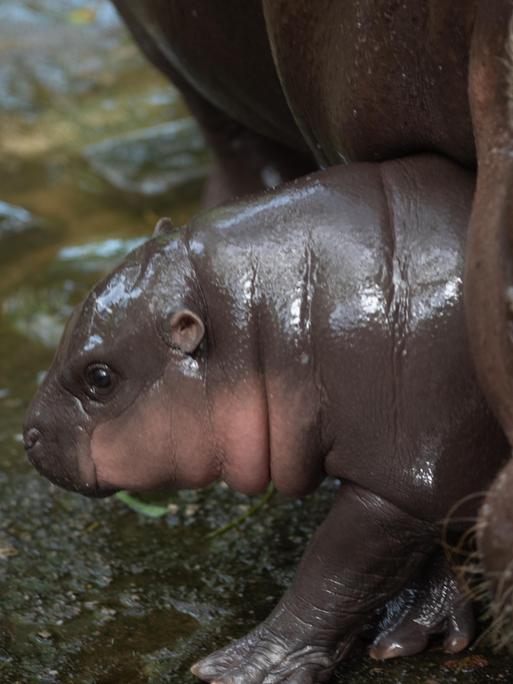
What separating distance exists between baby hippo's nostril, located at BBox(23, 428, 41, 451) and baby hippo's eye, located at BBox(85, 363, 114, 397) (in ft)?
0.64

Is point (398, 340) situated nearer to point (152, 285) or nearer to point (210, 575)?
point (152, 285)

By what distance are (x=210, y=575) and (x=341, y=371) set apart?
0.80 meters

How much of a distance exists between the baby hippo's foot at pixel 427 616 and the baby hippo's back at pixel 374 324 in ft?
1.21

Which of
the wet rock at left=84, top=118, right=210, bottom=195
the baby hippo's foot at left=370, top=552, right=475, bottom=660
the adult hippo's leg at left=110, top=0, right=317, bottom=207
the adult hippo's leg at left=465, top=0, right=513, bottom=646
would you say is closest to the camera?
the adult hippo's leg at left=465, top=0, right=513, bottom=646

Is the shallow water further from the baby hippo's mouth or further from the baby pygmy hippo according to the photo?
the baby hippo's mouth

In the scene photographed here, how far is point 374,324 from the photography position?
258cm

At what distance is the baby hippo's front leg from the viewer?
266 cm

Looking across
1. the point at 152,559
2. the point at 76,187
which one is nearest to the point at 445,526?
the point at 152,559

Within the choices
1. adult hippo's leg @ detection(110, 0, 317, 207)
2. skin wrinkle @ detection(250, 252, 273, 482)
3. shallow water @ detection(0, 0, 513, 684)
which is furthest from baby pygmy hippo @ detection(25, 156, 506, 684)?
adult hippo's leg @ detection(110, 0, 317, 207)

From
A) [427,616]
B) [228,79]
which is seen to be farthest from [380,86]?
[427,616]

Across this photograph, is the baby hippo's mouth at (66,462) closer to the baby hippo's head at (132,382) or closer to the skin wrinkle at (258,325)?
the baby hippo's head at (132,382)

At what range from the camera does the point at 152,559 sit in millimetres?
3289

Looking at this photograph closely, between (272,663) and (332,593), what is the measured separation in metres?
0.19

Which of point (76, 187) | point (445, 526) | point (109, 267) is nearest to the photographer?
point (445, 526)
